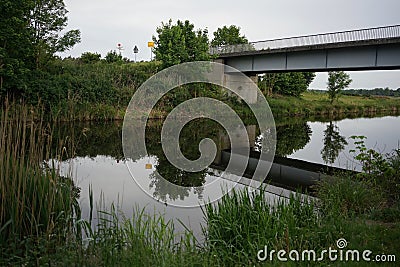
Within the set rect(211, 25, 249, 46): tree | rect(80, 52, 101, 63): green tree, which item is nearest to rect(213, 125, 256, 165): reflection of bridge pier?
rect(80, 52, 101, 63): green tree

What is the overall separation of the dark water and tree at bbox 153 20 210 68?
8475 mm

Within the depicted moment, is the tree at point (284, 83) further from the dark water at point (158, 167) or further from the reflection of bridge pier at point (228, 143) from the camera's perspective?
the reflection of bridge pier at point (228, 143)

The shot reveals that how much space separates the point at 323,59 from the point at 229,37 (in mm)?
21598

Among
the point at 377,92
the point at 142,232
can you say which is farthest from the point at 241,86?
the point at 377,92

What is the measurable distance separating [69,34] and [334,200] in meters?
21.1

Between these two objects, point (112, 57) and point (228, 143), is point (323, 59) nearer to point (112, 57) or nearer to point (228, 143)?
point (228, 143)

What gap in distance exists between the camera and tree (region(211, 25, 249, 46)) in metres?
42.8

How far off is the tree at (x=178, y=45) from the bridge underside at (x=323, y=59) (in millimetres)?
2884

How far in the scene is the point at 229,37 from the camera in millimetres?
42875

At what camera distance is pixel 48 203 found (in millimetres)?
4664

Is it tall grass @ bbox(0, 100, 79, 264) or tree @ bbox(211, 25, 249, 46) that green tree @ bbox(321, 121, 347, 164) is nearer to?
tall grass @ bbox(0, 100, 79, 264)

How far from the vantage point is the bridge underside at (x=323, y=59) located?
19.3 m


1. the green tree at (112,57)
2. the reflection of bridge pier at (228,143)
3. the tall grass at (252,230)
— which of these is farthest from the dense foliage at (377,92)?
the tall grass at (252,230)

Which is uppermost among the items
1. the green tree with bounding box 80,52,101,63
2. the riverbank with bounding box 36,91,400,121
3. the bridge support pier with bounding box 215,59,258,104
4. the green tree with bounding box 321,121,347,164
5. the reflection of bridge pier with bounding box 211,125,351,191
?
the green tree with bounding box 80,52,101,63
